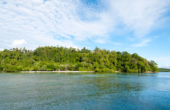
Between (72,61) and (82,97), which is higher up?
(72,61)

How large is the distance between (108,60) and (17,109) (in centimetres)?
11159

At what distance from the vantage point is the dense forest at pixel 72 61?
99.2m

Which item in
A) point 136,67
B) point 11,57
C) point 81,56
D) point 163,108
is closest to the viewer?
point 163,108

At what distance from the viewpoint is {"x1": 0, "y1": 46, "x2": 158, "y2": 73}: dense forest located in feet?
326

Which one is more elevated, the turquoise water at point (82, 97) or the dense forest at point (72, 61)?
the dense forest at point (72, 61)

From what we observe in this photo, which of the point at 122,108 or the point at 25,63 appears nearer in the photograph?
the point at 122,108

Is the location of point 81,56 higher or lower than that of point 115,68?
higher

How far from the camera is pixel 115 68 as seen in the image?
11144 cm

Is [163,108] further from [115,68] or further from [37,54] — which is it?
[37,54]

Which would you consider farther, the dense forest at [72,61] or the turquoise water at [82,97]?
the dense forest at [72,61]

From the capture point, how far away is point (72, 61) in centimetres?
12431

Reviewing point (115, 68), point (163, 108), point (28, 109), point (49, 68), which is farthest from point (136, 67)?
point (28, 109)

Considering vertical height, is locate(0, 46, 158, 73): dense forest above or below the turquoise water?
above

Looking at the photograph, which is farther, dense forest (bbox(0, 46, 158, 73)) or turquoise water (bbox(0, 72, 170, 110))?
dense forest (bbox(0, 46, 158, 73))
